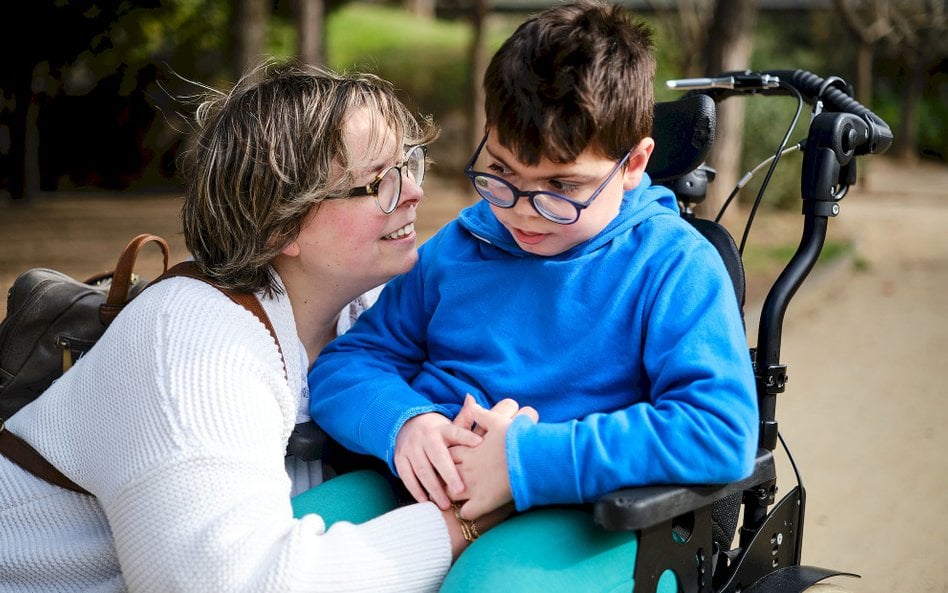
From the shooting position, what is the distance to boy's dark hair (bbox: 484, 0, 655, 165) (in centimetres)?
178

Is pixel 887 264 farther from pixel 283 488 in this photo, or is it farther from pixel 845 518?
pixel 283 488

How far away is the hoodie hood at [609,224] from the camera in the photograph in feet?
6.48

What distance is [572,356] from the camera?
1.93 m

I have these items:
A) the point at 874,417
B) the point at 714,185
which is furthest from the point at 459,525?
the point at 714,185

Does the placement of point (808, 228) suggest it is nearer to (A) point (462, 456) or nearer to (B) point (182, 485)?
(A) point (462, 456)

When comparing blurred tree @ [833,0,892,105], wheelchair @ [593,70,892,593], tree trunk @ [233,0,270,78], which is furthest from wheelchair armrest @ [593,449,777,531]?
blurred tree @ [833,0,892,105]

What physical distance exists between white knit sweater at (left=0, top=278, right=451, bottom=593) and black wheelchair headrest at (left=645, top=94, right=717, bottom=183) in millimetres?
1057

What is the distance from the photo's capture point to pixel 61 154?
10430 mm

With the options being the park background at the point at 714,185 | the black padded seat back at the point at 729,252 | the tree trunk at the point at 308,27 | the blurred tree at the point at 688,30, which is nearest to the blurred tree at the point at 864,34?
the park background at the point at 714,185

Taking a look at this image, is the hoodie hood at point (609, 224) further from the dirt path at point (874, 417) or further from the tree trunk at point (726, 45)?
the tree trunk at point (726, 45)

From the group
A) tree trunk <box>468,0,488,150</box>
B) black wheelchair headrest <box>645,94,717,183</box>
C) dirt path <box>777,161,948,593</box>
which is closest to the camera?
black wheelchair headrest <box>645,94,717,183</box>

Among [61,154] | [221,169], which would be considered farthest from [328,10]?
[221,169]

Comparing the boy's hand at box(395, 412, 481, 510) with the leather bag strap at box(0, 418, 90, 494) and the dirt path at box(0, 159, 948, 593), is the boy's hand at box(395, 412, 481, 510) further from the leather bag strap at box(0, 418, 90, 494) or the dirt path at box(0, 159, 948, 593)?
the dirt path at box(0, 159, 948, 593)

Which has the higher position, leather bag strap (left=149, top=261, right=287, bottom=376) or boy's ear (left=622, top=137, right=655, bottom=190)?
boy's ear (left=622, top=137, right=655, bottom=190)
